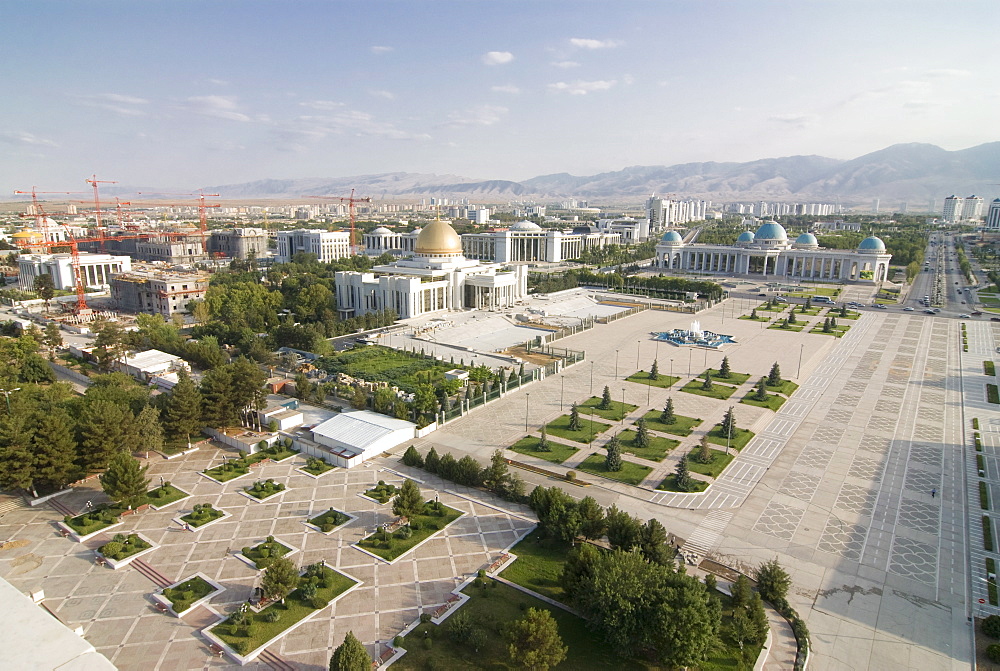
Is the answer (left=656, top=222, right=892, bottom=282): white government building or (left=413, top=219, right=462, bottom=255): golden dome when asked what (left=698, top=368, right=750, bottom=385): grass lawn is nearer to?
(left=413, top=219, right=462, bottom=255): golden dome

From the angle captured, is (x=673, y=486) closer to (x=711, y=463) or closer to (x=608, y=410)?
(x=711, y=463)

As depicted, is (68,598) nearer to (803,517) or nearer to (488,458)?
(488,458)

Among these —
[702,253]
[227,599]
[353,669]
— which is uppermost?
[702,253]

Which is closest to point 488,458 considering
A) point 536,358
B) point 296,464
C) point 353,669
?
point 296,464

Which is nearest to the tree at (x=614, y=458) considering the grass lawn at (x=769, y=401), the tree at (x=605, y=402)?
the tree at (x=605, y=402)

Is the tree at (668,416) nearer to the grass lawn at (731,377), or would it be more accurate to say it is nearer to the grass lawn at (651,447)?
the grass lawn at (651,447)

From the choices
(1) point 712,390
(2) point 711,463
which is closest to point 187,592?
(2) point 711,463
